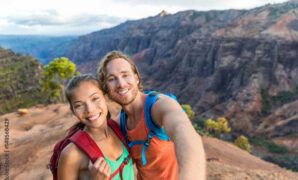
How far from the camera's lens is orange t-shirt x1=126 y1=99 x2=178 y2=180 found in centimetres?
208

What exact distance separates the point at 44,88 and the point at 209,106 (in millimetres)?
30450

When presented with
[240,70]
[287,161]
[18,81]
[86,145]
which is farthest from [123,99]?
[18,81]

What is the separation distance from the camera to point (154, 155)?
211 cm

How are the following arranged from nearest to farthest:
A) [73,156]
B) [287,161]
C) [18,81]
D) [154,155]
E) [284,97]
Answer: [73,156] → [154,155] → [287,161] → [284,97] → [18,81]

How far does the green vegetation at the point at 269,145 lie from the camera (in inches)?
933

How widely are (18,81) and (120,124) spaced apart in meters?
45.9

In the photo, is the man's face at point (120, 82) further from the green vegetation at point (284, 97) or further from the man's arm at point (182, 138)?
the green vegetation at point (284, 97)

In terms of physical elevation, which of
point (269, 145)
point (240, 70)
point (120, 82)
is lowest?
point (269, 145)

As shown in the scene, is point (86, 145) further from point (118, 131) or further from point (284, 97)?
point (284, 97)

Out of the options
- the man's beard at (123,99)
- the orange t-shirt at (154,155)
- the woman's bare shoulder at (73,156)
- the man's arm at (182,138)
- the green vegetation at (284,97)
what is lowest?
the green vegetation at (284,97)

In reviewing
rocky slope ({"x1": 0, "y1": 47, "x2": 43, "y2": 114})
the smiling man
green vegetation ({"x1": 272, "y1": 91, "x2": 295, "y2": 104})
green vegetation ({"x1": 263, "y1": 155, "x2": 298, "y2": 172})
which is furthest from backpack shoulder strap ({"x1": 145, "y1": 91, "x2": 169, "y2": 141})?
green vegetation ({"x1": 272, "y1": 91, "x2": 295, "y2": 104})

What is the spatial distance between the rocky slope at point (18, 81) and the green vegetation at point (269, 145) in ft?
114

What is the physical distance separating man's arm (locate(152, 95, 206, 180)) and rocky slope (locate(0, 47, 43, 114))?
125ft

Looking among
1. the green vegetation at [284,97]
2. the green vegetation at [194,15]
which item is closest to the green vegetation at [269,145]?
the green vegetation at [284,97]
